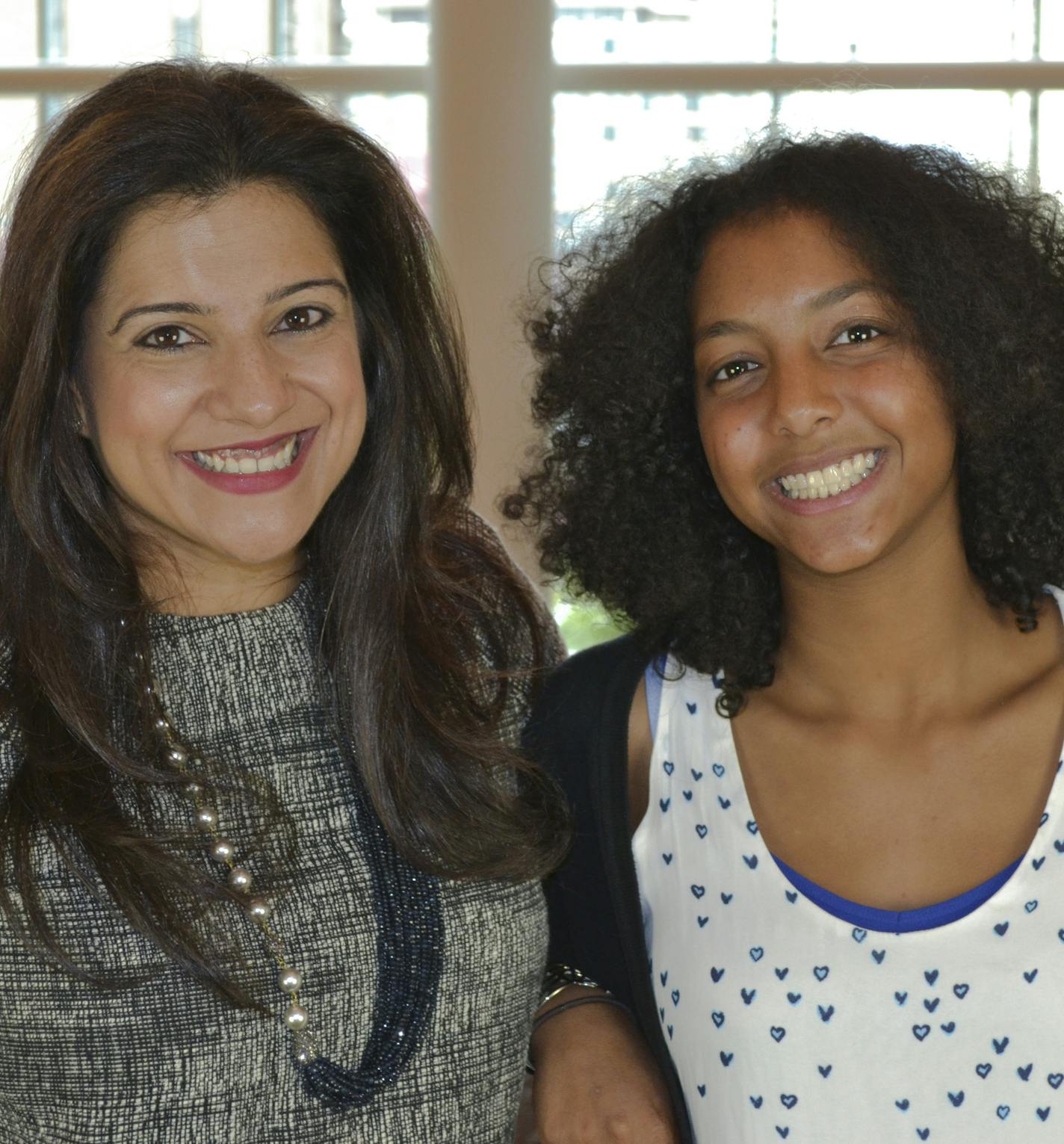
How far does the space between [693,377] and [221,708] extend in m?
0.76

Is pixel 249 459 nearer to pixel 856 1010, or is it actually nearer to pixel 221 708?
pixel 221 708

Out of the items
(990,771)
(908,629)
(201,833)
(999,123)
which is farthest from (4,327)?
(999,123)

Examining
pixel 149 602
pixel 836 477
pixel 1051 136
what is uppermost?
pixel 1051 136

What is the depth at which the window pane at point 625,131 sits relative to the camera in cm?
351

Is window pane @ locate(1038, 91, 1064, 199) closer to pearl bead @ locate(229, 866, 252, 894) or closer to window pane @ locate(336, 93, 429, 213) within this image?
window pane @ locate(336, 93, 429, 213)

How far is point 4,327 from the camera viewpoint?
68.0 inches

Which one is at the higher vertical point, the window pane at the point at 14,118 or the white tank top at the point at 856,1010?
the window pane at the point at 14,118

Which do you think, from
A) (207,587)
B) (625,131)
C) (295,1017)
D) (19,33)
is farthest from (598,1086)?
(19,33)

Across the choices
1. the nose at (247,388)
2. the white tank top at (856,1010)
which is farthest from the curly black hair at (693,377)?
the nose at (247,388)

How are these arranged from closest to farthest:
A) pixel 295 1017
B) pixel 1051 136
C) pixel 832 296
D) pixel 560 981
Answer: pixel 295 1017 < pixel 832 296 < pixel 560 981 < pixel 1051 136

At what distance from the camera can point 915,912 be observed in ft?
5.72

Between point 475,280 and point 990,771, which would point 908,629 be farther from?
point 475,280

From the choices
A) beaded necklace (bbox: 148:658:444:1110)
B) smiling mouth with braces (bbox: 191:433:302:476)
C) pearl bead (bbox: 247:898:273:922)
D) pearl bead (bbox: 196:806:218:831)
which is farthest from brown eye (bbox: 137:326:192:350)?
pearl bead (bbox: 247:898:273:922)

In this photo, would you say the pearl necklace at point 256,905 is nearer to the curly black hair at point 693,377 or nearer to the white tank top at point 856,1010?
the white tank top at point 856,1010
